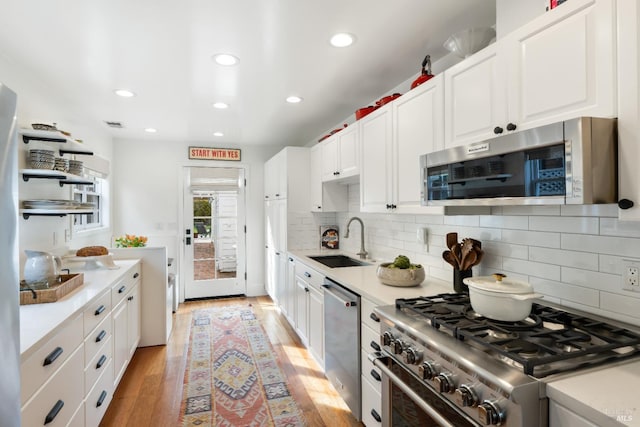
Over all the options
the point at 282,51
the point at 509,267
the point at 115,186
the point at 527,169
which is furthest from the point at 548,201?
the point at 115,186

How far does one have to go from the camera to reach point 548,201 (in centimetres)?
118

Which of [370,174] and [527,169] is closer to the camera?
[527,169]

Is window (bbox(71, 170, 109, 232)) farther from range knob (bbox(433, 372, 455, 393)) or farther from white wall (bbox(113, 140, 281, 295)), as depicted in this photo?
range knob (bbox(433, 372, 455, 393))

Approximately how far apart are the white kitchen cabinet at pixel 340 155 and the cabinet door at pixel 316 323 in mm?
1097

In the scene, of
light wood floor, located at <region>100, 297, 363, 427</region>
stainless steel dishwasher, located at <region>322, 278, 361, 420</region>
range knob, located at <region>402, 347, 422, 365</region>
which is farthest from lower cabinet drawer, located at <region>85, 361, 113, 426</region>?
range knob, located at <region>402, 347, 422, 365</region>

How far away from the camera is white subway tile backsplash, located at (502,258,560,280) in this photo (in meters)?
1.58

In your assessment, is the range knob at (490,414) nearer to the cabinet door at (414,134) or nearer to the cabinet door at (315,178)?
the cabinet door at (414,134)

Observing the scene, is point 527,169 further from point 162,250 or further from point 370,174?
point 162,250

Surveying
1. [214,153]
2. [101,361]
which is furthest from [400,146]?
[214,153]

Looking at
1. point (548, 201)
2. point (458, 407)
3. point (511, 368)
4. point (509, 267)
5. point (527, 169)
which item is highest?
point (527, 169)

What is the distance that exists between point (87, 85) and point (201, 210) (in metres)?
2.58

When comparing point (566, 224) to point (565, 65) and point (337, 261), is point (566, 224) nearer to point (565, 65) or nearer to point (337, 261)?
point (565, 65)

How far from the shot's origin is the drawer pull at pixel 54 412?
55.9 inches

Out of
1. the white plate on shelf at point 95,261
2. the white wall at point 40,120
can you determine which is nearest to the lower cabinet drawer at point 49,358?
the white wall at point 40,120
